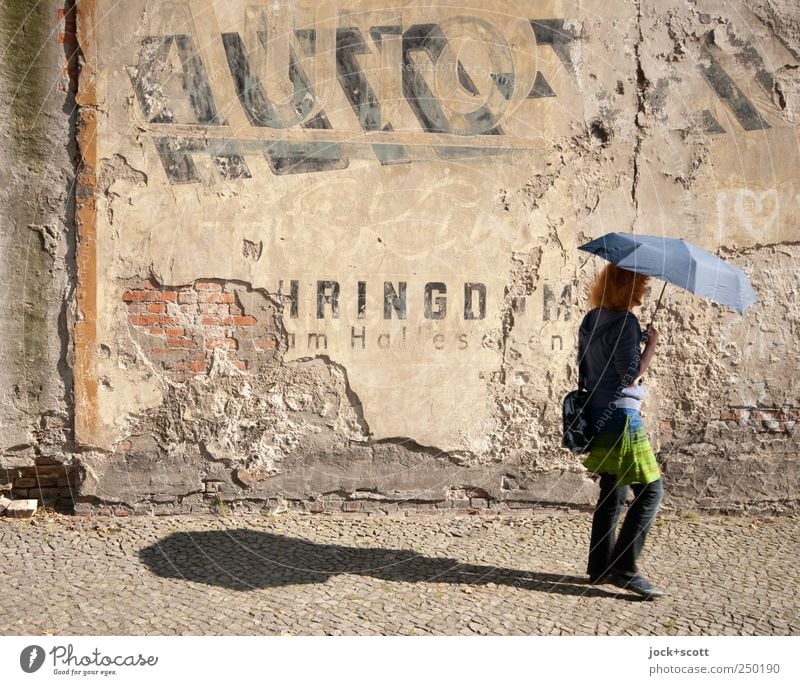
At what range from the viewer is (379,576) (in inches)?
158

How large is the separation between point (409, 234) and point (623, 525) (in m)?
2.13

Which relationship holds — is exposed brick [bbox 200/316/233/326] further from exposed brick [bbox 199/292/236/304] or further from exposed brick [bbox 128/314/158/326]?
exposed brick [bbox 128/314/158/326]

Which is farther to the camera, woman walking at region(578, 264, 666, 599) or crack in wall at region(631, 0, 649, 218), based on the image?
crack in wall at region(631, 0, 649, 218)

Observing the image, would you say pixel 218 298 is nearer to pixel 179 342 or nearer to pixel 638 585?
pixel 179 342

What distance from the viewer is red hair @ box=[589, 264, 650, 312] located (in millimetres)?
3645

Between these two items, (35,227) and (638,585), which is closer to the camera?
(638,585)

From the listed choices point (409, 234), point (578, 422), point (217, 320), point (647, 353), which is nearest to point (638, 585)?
point (578, 422)

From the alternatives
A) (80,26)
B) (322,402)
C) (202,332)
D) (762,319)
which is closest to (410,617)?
(322,402)

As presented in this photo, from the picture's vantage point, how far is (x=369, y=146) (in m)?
4.81

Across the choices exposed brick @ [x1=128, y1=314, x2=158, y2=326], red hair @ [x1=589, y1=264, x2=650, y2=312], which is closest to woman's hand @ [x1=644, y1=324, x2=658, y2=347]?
red hair @ [x1=589, y1=264, x2=650, y2=312]

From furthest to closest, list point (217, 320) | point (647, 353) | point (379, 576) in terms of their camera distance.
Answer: point (217, 320), point (379, 576), point (647, 353)

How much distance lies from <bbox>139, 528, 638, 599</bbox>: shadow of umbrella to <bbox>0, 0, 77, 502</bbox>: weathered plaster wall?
114 centimetres

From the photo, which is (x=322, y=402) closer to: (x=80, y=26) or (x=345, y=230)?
(x=345, y=230)

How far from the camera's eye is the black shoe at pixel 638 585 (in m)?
3.77
